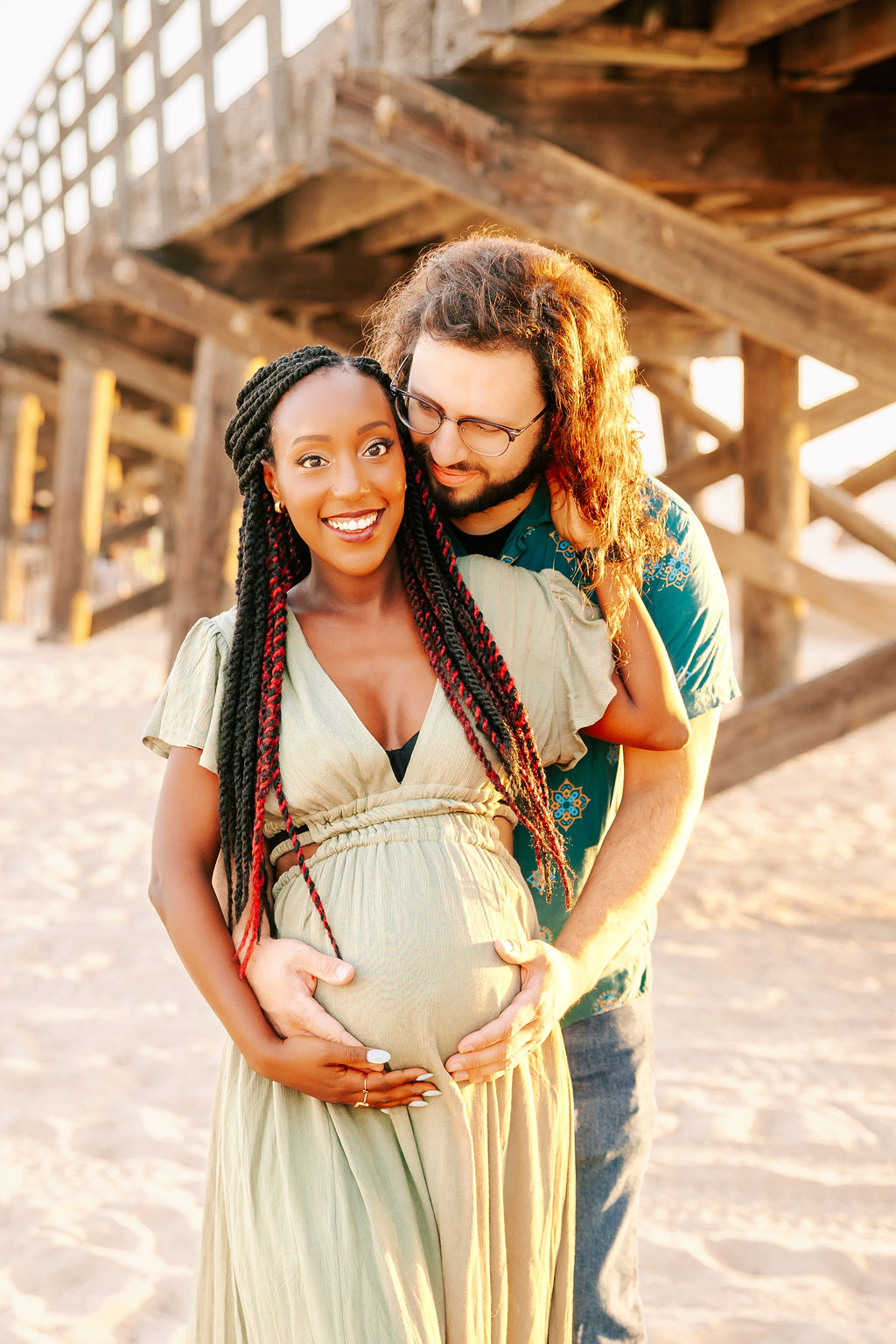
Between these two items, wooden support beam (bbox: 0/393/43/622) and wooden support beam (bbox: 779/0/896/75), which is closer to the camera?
wooden support beam (bbox: 779/0/896/75)

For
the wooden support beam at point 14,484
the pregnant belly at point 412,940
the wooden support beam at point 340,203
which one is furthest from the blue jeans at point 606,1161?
the wooden support beam at point 14,484

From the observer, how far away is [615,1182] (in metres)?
2.00

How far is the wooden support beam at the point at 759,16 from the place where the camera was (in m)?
3.66

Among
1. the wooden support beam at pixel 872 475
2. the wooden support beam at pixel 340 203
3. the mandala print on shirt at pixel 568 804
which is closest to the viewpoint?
the mandala print on shirt at pixel 568 804

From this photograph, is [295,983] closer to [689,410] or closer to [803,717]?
[803,717]

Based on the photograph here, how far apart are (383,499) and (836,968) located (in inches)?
148

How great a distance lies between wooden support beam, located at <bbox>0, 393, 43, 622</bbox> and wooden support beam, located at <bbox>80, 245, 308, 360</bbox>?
940 cm

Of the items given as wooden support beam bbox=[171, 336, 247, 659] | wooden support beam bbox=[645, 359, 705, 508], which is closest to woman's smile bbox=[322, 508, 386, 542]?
wooden support beam bbox=[645, 359, 705, 508]

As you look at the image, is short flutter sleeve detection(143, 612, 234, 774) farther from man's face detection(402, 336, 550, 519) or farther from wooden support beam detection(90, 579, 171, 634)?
wooden support beam detection(90, 579, 171, 634)

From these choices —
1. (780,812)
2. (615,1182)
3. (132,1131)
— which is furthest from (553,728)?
(780,812)

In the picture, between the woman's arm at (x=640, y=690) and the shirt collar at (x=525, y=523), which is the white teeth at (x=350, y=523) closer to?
the shirt collar at (x=525, y=523)

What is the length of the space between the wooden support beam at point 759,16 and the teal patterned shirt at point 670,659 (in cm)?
237

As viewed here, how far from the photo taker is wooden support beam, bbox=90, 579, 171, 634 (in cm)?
A: 1380

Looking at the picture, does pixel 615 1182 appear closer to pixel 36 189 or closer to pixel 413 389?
pixel 413 389
